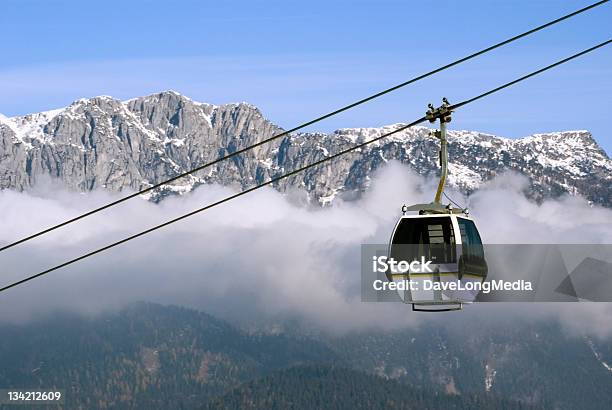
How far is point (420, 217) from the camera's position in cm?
4606

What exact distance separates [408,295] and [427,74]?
11.1 m

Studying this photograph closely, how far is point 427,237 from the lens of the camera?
4619 cm

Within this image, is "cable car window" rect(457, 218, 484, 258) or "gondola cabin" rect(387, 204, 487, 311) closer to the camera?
"gondola cabin" rect(387, 204, 487, 311)

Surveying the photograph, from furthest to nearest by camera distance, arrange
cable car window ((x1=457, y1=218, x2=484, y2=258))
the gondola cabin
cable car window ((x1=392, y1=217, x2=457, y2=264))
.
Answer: cable car window ((x1=392, y1=217, x2=457, y2=264)) < cable car window ((x1=457, y1=218, x2=484, y2=258)) < the gondola cabin

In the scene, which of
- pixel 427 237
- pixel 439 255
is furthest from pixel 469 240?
pixel 427 237

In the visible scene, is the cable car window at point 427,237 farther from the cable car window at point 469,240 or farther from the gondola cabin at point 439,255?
the cable car window at point 469,240

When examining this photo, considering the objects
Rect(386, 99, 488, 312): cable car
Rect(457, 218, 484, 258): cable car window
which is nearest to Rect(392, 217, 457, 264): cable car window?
Rect(386, 99, 488, 312): cable car

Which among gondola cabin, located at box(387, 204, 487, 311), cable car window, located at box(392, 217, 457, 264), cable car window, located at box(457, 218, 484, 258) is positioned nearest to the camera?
gondola cabin, located at box(387, 204, 487, 311)

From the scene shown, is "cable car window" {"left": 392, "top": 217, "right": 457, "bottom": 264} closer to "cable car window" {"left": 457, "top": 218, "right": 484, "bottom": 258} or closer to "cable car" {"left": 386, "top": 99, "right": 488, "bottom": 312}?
"cable car" {"left": 386, "top": 99, "right": 488, "bottom": 312}

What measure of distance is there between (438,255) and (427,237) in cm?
97

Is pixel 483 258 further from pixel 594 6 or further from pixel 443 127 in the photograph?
pixel 594 6

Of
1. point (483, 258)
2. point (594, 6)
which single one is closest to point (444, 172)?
point (483, 258)

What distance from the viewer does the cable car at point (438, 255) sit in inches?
1729

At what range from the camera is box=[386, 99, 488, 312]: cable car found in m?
43.9
